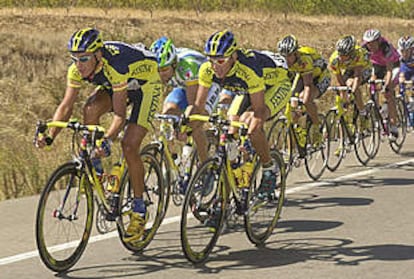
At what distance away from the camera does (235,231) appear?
800 cm

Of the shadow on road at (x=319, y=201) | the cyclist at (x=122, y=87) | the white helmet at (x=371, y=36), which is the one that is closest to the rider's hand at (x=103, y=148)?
the cyclist at (x=122, y=87)

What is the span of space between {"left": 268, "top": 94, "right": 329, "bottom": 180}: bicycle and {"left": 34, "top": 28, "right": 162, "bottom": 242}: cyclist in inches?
119

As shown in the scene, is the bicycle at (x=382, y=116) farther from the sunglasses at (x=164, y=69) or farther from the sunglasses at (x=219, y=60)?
the sunglasses at (x=219, y=60)

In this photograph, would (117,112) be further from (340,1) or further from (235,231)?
(340,1)

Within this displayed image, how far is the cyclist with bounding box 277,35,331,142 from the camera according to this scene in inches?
397

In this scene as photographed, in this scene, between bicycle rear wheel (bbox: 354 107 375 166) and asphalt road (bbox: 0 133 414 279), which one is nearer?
asphalt road (bbox: 0 133 414 279)

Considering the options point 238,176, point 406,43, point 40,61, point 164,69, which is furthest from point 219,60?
point 40,61

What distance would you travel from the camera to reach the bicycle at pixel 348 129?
1164 centimetres

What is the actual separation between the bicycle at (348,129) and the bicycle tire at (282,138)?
1.14 meters

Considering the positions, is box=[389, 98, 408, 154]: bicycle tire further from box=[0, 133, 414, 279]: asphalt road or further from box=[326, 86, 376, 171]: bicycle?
box=[0, 133, 414, 279]: asphalt road

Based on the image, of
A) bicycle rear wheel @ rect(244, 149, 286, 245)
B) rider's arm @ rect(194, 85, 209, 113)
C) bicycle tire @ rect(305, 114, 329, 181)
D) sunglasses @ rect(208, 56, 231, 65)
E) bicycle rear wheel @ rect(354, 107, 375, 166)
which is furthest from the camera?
bicycle rear wheel @ rect(354, 107, 375, 166)

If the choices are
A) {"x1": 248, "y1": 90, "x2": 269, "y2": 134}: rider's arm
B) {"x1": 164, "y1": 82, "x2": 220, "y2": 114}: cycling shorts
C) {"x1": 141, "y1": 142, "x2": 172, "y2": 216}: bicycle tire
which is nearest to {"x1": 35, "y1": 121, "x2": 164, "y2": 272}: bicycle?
{"x1": 141, "y1": 142, "x2": 172, "y2": 216}: bicycle tire

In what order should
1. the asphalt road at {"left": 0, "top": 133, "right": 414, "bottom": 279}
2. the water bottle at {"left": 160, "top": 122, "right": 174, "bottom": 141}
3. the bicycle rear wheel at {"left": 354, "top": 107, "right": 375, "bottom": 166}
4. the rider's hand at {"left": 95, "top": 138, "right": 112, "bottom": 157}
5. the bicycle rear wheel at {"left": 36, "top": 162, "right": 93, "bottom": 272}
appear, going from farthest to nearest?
the bicycle rear wheel at {"left": 354, "top": 107, "right": 375, "bottom": 166} < the water bottle at {"left": 160, "top": 122, "right": 174, "bottom": 141} < the asphalt road at {"left": 0, "top": 133, "right": 414, "bottom": 279} < the rider's hand at {"left": 95, "top": 138, "right": 112, "bottom": 157} < the bicycle rear wheel at {"left": 36, "top": 162, "right": 93, "bottom": 272}

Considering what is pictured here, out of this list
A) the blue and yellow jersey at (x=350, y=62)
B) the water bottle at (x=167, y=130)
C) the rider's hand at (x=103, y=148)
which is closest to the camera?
the rider's hand at (x=103, y=148)
